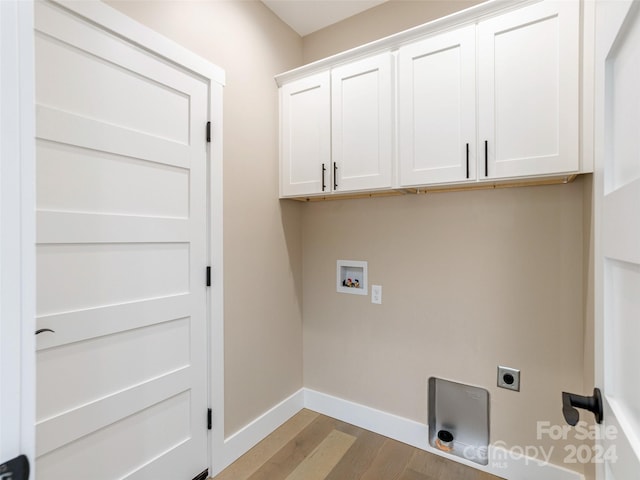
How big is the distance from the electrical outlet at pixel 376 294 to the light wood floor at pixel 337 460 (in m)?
0.90

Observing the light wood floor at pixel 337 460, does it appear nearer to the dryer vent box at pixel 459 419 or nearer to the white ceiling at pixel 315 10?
the dryer vent box at pixel 459 419

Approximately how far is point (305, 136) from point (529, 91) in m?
1.29

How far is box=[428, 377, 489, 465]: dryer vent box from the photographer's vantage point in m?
1.87

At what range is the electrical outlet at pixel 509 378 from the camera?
176 cm

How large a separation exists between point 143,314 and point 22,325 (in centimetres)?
103

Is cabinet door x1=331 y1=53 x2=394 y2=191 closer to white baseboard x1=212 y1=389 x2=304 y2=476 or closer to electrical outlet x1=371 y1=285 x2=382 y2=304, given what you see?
electrical outlet x1=371 y1=285 x2=382 y2=304

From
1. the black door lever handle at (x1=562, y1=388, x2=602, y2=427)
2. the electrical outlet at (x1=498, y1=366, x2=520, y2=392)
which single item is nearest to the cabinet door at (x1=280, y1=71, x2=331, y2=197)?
the electrical outlet at (x1=498, y1=366, x2=520, y2=392)

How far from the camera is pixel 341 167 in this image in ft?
6.68

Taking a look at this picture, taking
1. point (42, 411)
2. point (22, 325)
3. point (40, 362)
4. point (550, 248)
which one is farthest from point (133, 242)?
point (550, 248)

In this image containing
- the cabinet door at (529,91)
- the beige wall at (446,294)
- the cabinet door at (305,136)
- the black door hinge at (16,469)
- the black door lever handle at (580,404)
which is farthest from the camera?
the cabinet door at (305,136)

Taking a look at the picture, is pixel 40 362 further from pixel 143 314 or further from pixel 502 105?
pixel 502 105

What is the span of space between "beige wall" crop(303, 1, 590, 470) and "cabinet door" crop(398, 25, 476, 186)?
305 millimetres

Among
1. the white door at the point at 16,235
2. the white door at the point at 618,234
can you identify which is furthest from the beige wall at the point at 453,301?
the white door at the point at 16,235

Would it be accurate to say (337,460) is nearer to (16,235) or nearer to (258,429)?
(258,429)
